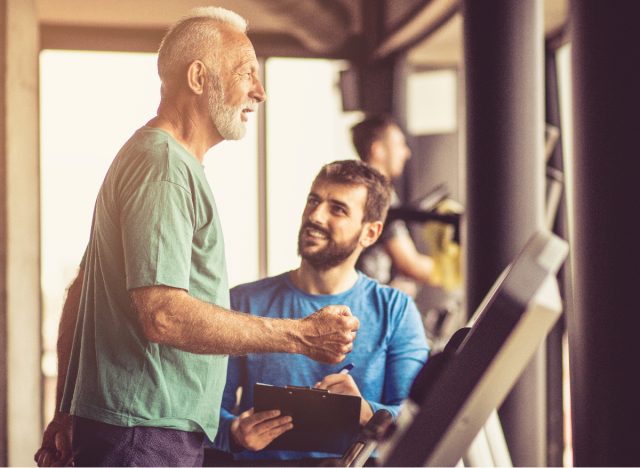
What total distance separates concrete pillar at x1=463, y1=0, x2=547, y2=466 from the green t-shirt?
69.7 inches

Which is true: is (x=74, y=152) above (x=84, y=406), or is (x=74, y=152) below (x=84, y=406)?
above

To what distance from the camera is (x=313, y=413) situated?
1.56 meters

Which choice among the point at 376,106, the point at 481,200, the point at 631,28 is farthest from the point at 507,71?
the point at 376,106

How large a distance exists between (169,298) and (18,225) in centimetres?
209

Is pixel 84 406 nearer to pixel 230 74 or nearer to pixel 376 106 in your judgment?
pixel 230 74

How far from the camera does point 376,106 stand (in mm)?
5715

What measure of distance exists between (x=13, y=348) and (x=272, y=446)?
191 cm

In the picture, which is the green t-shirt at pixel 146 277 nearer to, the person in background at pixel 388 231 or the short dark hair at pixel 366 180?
the short dark hair at pixel 366 180

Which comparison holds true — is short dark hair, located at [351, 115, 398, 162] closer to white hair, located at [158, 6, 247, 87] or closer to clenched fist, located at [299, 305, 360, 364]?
white hair, located at [158, 6, 247, 87]

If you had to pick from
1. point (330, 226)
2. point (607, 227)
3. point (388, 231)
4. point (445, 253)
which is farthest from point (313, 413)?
point (445, 253)

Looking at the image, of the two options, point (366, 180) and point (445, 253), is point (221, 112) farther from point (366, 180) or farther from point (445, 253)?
point (445, 253)

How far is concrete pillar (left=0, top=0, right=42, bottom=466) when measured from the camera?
314 cm

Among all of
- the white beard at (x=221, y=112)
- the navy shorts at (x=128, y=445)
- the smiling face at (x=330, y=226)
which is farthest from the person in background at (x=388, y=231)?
the navy shorts at (x=128, y=445)

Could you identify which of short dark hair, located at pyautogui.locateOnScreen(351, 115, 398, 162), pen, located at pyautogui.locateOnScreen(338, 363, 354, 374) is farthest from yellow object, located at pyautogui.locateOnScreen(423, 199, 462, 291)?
pen, located at pyautogui.locateOnScreen(338, 363, 354, 374)
